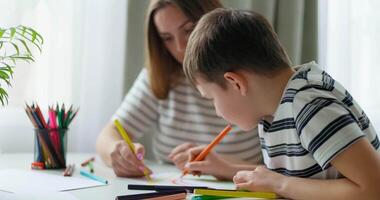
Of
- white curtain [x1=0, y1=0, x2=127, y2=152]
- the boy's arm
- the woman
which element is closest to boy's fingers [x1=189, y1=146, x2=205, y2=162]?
the woman

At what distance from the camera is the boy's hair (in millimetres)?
857

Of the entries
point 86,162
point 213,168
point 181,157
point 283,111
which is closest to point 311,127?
point 283,111

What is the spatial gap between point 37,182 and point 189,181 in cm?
31

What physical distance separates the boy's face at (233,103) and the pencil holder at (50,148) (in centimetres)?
44

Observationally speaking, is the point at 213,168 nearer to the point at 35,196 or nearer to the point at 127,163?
the point at 127,163

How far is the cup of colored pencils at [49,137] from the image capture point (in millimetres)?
1200

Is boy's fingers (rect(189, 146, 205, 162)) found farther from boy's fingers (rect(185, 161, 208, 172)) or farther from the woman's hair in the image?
the woman's hair

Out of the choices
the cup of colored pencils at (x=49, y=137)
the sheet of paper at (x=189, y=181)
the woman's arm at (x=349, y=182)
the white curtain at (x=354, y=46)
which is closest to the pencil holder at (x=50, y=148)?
the cup of colored pencils at (x=49, y=137)

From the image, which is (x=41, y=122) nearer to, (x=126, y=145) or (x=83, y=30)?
(x=126, y=145)

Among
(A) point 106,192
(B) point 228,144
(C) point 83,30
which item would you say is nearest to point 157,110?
(B) point 228,144

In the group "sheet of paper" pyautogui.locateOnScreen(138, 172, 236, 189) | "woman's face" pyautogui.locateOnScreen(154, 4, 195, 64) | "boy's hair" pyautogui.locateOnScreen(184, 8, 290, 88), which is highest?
"woman's face" pyautogui.locateOnScreen(154, 4, 195, 64)

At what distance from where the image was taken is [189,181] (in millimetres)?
1104

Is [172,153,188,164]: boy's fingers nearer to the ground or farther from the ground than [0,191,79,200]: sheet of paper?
farther from the ground

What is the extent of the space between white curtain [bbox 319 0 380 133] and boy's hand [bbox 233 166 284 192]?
812 mm
